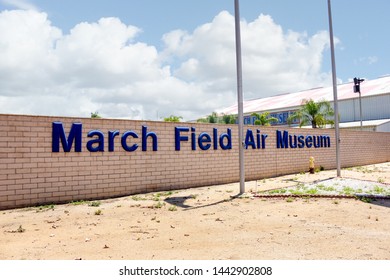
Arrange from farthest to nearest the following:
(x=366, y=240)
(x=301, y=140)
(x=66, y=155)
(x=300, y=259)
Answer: (x=301, y=140)
(x=66, y=155)
(x=366, y=240)
(x=300, y=259)

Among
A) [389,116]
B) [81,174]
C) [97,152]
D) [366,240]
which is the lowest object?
[366,240]

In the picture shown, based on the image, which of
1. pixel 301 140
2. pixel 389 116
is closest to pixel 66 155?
pixel 301 140

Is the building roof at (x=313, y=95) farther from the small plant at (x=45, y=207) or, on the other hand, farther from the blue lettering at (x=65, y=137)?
the small plant at (x=45, y=207)

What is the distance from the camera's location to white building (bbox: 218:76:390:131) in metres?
33.2

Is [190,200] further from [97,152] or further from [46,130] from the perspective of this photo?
[46,130]

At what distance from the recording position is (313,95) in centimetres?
4144

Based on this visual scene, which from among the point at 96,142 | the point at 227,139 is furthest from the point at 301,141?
the point at 96,142

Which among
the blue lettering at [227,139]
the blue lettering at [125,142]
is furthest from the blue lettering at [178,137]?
the blue lettering at [227,139]

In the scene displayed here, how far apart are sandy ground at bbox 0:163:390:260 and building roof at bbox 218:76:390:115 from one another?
30.7m

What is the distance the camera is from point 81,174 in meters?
10.1

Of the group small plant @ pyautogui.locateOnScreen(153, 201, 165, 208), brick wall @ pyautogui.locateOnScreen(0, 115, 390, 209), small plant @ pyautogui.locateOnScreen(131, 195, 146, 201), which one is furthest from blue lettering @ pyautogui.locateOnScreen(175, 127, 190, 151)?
small plant @ pyautogui.locateOnScreen(153, 201, 165, 208)

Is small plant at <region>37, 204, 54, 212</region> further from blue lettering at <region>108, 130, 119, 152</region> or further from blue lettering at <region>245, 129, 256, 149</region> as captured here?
blue lettering at <region>245, 129, 256, 149</region>

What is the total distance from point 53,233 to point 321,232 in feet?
17.1

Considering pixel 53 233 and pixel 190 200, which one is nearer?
pixel 53 233
